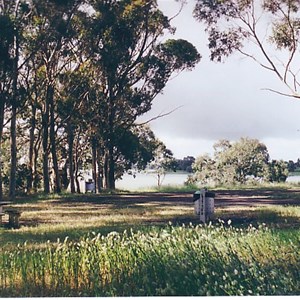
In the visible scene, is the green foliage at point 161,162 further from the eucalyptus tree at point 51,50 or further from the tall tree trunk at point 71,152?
the eucalyptus tree at point 51,50

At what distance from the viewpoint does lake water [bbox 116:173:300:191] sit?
3494mm

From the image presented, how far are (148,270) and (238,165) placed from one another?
89 centimetres

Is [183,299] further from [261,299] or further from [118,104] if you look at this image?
[118,104]

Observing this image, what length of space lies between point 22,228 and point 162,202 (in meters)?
0.87

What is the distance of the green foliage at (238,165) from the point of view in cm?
352

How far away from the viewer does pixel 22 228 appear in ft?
11.0

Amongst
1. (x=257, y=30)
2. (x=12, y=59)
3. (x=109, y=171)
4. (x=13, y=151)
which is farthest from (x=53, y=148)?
(x=257, y=30)

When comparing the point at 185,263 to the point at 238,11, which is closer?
the point at 185,263

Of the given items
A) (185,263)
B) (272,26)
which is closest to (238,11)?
(272,26)

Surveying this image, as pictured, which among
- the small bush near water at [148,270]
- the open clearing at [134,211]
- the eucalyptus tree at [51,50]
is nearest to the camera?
the small bush near water at [148,270]

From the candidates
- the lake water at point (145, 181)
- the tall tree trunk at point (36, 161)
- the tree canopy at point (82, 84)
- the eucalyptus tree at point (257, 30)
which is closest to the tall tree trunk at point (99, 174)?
the tree canopy at point (82, 84)

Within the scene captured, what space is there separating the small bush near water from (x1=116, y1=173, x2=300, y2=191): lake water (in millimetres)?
379

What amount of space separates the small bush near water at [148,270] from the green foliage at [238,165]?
1.47 feet

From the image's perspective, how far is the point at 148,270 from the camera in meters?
3.19
